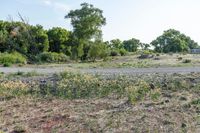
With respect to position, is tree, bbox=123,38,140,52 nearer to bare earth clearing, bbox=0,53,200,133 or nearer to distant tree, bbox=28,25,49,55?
distant tree, bbox=28,25,49,55

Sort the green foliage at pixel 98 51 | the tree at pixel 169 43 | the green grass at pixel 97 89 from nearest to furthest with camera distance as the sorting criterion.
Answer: the green grass at pixel 97 89 → the green foliage at pixel 98 51 → the tree at pixel 169 43

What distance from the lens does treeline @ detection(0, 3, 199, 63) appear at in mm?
51562

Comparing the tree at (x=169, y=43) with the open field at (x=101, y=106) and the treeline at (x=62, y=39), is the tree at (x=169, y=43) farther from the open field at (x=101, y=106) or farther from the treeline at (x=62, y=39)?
the open field at (x=101, y=106)

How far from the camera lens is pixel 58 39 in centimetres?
6169

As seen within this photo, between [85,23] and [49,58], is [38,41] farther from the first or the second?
[49,58]

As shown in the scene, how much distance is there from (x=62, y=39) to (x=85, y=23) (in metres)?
8.74

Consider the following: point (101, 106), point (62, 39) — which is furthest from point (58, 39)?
point (101, 106)

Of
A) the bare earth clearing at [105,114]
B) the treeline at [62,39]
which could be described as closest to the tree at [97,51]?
the treeline at [62,39]

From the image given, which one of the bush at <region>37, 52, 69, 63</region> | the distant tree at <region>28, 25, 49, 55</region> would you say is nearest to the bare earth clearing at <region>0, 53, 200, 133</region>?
the bush at <region>37, 52, 69, 63</region>

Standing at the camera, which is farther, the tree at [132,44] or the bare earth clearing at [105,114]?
the tree at [132,44]

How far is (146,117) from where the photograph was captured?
10.8m

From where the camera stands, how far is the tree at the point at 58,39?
199ft

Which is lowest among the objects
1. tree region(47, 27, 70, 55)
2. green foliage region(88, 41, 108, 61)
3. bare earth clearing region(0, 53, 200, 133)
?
bare earth clearing region(0, 53, 200, 133)

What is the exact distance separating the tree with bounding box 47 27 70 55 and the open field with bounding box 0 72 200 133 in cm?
4423
